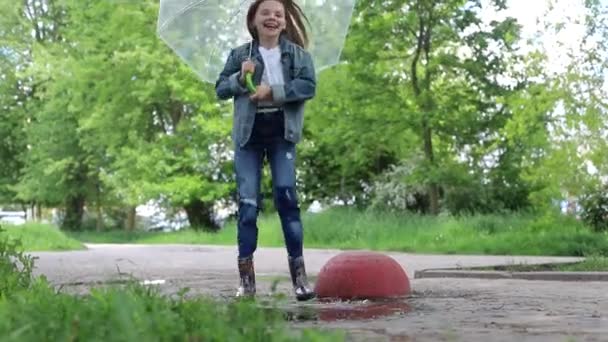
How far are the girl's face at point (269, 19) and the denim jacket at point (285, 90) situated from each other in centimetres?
12

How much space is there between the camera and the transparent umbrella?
23.7 ft

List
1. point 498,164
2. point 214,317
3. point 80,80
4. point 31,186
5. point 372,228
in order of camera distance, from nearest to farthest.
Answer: point 214,317
point 372,228
point 498,164
point 80,80
point 31,186

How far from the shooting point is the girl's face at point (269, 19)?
641cm

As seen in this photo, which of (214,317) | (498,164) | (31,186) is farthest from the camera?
(31,186)

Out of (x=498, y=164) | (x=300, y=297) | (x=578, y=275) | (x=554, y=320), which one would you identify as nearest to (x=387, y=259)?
(x=300, y=297)

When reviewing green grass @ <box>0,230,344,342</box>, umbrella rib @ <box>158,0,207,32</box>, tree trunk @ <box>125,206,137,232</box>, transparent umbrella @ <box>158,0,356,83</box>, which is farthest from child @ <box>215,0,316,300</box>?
tree trunk @ <box>125,206,137,232</box>

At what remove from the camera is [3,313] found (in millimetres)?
3133

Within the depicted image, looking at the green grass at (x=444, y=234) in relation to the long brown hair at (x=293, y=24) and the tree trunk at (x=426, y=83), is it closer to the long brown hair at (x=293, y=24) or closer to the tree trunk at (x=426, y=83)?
the tree trunk at (x=426, y=83)

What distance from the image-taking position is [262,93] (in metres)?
6.10

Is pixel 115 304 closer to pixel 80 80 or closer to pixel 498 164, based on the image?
pixel 498 164

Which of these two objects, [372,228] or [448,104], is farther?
[448,104]

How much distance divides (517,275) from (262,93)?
152 inches

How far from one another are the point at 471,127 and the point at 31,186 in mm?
22102

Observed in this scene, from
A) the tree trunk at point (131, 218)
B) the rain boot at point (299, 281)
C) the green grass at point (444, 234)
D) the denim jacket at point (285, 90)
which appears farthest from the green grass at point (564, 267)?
the tree trunk at point (131, 218)
